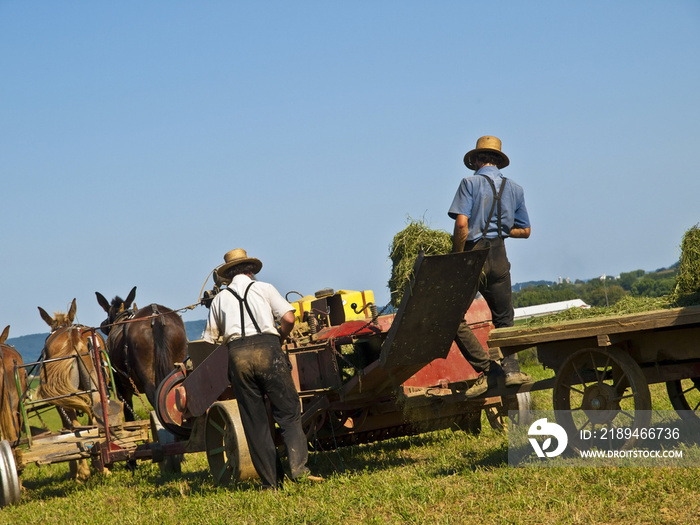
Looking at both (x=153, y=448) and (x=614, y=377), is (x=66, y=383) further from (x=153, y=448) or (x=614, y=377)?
(x=614, y=377)

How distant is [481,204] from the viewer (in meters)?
7.16

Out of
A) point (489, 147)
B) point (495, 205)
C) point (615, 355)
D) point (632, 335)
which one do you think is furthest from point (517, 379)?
point (489, 147)

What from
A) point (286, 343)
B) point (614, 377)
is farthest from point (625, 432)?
point (286, 343)

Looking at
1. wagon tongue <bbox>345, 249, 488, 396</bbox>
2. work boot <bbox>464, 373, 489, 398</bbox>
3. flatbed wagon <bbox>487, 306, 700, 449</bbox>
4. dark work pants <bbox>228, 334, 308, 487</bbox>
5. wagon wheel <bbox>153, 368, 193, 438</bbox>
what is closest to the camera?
flatbed wagon <bbox>487, 306, 700, 449</bbox>

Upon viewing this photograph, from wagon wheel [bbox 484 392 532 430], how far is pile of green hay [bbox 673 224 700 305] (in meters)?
2.74

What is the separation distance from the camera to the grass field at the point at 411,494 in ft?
16.8

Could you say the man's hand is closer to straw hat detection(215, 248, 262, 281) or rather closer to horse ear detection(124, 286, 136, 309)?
straw hat detection(215, 248, 262, 281)

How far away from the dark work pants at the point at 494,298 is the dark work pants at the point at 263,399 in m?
1.68

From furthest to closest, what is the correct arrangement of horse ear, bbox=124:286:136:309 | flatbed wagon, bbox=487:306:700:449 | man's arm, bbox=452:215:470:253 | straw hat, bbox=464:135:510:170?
1. horse ear, bbox=124:286:136:309
2. straw hat, bbox=464:135:510:170
3. man's arm, bbox=452:215:470:253
4. flatbed wagon, bbox=487:306:700:449

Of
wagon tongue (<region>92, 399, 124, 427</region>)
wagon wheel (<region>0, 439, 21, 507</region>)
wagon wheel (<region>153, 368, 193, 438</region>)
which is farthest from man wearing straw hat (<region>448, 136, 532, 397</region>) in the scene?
wagon wheel (<region>0, 439, 21, 507</region>)

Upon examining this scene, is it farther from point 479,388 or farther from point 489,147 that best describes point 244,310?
point 489,147

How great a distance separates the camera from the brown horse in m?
10.0

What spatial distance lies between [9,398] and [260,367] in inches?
187

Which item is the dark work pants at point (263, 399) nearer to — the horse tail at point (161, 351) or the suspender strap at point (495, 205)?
the suspender strap at point (495, 205)
